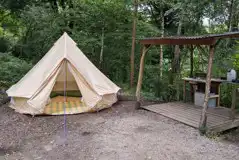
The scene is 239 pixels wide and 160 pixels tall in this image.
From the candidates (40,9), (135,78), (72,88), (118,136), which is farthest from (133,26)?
(118,136)

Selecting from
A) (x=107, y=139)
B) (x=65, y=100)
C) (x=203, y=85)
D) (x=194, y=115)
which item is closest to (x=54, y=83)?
(x=65, y=100)

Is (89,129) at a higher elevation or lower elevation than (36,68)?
lower

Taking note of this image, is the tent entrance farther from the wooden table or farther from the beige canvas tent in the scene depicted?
the wooden table

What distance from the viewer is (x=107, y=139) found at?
13.7ft

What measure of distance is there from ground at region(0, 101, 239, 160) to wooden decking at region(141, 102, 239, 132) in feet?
0.68

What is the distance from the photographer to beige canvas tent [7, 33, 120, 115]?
5.50 metres

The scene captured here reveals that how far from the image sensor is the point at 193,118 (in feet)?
17.1

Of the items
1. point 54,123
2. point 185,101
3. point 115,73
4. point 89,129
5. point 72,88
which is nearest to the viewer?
point 89,129

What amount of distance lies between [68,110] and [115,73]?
3.95 m

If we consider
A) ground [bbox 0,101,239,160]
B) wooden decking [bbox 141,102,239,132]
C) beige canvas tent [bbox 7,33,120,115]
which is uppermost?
beige canvas tent [bbox 7,33,120,115]

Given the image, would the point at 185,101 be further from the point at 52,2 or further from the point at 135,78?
the point at 52,2

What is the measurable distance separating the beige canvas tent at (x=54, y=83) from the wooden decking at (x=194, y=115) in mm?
1406

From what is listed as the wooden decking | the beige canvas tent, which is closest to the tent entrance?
the beige canvas tent

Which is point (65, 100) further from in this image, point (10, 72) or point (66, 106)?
point (10, 72)
